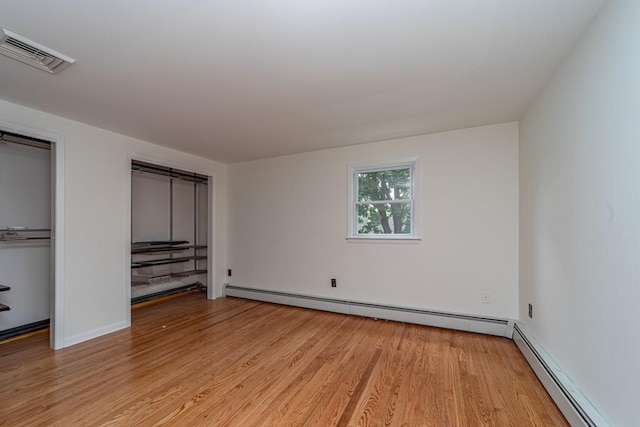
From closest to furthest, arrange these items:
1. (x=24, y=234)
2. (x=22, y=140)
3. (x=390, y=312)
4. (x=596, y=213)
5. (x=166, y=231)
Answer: (x=596, y=213) → (x=22, y=140) → (x=24, y=234) → (x=390, y=312) → (x=166, y=231)

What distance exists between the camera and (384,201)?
3.74m

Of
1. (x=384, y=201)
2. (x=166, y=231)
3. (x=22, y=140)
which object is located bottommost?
(x=166, y=231)

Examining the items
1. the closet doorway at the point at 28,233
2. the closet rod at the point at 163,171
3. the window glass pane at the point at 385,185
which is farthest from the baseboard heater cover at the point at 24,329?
the window glass pane at the point at 385,185

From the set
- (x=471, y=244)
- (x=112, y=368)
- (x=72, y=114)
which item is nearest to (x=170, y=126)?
(x=72, y=114)

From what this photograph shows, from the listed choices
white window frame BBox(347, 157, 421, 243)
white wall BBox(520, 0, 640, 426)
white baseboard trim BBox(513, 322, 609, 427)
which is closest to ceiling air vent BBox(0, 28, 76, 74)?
white window frame BBox(347, 157, 421, 243)

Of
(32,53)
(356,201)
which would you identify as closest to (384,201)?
(356,201)

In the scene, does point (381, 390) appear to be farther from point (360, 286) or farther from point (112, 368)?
point (112, 368)

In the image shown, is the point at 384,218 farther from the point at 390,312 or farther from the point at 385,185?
the point at 390,312

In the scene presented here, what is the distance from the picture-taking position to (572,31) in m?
1.58

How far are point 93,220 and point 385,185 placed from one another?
136 inches

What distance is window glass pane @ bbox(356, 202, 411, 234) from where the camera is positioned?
363 centimetres

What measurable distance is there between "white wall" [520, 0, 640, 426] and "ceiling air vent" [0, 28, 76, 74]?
3072 millimetres

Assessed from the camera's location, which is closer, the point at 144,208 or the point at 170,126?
the point at 170,126

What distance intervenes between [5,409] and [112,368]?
0.62 metres
